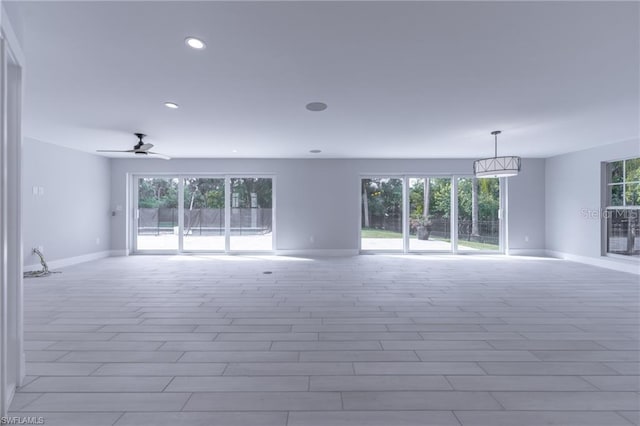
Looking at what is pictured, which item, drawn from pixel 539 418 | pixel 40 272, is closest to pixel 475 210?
pixel 539 418

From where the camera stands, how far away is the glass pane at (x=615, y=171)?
606 centimetres

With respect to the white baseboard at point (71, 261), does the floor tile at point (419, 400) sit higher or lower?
lower

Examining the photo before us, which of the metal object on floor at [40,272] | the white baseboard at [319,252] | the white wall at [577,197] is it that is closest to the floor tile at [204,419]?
the metal object on floor at [40,272]

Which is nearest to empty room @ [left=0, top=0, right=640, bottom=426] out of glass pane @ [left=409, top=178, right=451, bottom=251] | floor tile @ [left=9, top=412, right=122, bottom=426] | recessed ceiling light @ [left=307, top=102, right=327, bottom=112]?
floor tile @ [left=9, top=412, right=122, bottom=426]

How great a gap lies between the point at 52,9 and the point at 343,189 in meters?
6.25

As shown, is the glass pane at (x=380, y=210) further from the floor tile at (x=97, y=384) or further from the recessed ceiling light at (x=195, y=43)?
the floor tile at (x=97, y=384)

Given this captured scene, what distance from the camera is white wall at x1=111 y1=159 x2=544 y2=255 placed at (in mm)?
7801

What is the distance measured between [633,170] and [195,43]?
7573 millimetres

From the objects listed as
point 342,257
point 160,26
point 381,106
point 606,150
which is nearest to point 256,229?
point 342,257

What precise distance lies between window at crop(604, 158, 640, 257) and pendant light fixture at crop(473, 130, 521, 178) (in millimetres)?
2808

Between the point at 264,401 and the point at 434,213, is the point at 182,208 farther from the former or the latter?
the point at 264,401

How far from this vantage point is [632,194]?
5828 millimetres

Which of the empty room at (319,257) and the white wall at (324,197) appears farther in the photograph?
the white wall at (324,197)

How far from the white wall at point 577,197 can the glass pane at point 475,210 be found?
1179 millimetres
